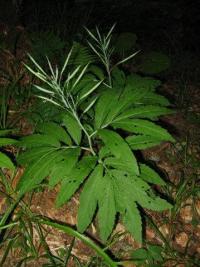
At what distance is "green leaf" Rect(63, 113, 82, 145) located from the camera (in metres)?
2.17

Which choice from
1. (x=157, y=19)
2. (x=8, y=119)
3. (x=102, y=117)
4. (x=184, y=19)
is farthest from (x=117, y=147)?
(x=184, y=19)

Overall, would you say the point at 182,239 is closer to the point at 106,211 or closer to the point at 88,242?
the point at 106,211

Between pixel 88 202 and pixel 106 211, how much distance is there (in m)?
0.12

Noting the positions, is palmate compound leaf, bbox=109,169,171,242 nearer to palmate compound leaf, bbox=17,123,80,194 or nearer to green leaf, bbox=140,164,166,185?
green leaf, bbox=140,164,166,185

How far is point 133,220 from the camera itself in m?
1.99

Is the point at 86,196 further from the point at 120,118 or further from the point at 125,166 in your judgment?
the point at 120,118

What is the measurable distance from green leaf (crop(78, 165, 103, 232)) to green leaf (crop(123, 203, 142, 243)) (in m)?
0.21

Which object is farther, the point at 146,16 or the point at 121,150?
the point at 146,16

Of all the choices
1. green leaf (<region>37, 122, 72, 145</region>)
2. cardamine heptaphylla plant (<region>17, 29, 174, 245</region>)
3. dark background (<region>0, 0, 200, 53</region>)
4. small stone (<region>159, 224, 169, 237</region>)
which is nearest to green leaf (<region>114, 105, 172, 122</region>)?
cardamine heptaphylla plant (<region>17, 29, 174, 245</region>)

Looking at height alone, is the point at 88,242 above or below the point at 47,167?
below

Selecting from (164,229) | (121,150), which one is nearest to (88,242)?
(121,150)

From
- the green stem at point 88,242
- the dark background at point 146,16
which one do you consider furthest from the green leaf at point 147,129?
the dark background at point 146,16

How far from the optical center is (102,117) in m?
2.18

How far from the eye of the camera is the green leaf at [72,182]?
195cm
